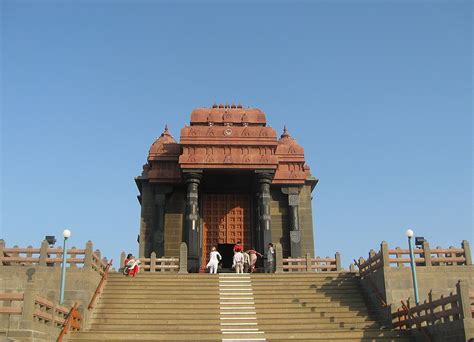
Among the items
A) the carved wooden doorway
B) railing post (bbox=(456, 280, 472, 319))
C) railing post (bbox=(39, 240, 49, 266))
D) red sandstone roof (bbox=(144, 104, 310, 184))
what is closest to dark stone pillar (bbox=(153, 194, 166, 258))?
red sandstone roof (bbox=(144, 104, 310, 184))

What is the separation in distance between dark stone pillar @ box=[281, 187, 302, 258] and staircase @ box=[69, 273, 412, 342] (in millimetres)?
6844

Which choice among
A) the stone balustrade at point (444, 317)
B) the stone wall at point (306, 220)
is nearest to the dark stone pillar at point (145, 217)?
the stone wall at point (306, 220)

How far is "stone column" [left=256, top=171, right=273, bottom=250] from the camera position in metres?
25.6

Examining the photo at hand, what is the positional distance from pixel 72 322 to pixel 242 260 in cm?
884

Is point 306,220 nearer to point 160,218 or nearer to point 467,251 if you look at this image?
point 160,218

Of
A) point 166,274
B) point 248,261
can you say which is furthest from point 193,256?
point 166,274

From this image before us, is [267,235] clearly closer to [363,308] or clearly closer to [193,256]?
[193,256]

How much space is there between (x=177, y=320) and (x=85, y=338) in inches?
119

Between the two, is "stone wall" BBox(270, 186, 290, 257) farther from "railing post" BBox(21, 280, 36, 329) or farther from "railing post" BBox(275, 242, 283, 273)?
"railing post" BBox(21, 280, 36, 329)

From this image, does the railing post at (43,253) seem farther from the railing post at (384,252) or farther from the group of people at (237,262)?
the railing post at (384,252)

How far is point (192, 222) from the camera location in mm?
25547

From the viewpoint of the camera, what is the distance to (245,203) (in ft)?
95.2

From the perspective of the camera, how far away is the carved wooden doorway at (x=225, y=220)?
28.2m

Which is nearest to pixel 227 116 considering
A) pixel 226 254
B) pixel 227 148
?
pixel 227 148
